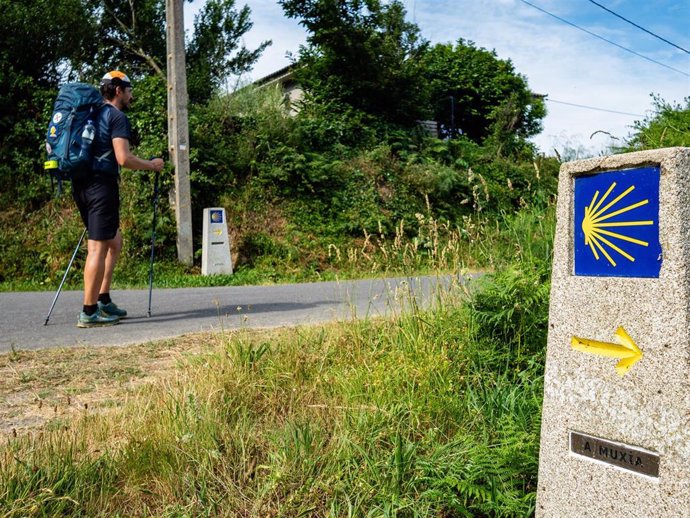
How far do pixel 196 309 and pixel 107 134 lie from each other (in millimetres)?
2140

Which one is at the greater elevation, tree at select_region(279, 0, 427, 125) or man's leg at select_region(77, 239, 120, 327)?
tree at select_region(279, 0, 427, 125)

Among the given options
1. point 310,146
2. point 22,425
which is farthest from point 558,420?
point 310,146

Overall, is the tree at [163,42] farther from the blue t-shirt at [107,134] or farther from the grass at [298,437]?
the grass at [298,437]

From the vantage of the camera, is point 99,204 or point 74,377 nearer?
point 74,377

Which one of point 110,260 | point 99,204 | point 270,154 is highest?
point 270,154

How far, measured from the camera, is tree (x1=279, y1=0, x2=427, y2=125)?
16672 mm

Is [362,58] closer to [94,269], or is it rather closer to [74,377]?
[94,269]

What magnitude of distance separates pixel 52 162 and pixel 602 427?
16.6 ft

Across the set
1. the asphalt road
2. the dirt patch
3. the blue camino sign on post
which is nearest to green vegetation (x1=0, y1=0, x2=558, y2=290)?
the asphalt road

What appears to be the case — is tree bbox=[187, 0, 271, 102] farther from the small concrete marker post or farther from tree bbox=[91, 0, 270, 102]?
the small concrete marker post

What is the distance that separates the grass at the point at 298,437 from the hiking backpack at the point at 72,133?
2281 millimetres

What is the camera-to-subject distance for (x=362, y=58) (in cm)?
1684

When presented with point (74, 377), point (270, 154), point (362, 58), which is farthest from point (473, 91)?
point (74, 377)

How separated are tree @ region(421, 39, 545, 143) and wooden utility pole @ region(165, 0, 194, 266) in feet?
45.3
